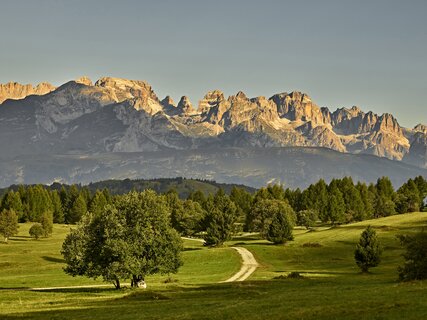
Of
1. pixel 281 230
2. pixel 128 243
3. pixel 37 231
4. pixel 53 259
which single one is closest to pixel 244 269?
pixel 128 243

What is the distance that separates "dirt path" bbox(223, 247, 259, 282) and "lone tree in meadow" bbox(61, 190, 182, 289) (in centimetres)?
1307

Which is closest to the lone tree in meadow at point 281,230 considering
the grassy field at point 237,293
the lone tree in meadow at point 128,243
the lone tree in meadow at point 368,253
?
the grassy field at point 237,293

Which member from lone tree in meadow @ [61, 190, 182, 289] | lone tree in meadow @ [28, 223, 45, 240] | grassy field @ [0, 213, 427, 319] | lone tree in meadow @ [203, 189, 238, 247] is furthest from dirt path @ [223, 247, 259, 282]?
lone tree in meadow @ [28, 223, 45, 240]

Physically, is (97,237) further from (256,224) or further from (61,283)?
(256,224)

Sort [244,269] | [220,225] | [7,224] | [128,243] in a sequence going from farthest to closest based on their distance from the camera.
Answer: [7,224]
[220,225]
[244,269]
[128,243]

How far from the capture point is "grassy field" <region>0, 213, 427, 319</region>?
47688mm

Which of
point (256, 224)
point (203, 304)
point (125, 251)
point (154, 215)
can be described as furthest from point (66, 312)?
point (256, 224)

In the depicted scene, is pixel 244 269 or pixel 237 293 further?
pixel 244 269

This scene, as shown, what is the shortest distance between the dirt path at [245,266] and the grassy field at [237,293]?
5.16ft

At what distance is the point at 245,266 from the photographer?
4323 inches

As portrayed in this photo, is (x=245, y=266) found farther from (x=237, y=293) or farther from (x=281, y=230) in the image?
(x=237, y=293)

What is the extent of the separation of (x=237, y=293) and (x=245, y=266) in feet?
149

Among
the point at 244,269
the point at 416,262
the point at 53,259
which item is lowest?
the point at 53,259

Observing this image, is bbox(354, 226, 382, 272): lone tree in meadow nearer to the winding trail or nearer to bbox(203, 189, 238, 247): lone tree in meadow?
the winding trail
